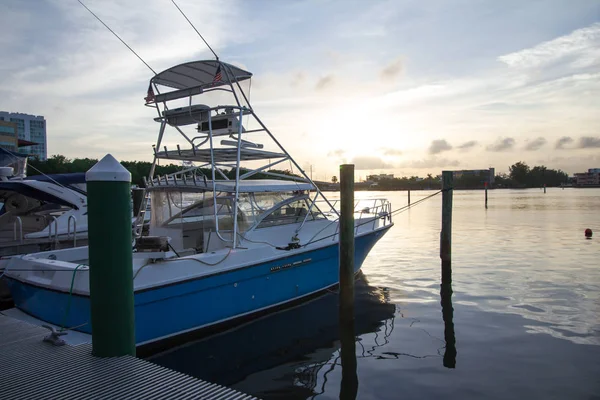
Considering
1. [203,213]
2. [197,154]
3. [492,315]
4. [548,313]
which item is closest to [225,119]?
[197,154]

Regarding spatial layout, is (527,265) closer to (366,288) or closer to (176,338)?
(366,288)

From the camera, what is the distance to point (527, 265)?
1485cm

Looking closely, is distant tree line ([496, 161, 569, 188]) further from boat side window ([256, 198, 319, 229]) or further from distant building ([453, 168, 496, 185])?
boat side window ([256, 198, 319, 229])

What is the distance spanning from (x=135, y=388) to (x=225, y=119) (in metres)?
6.72

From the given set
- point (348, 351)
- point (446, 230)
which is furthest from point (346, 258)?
point (446, 230)

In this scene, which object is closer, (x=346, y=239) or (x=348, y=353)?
(x=348, y=353)

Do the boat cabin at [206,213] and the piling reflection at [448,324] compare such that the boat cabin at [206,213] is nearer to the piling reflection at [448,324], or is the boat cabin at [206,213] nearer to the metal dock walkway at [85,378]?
the piling reflection at [448,324]

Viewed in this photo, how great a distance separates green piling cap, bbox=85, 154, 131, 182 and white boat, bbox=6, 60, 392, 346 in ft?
9.58

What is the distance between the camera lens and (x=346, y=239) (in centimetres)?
901

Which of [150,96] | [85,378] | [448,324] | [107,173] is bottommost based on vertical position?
[448,324]

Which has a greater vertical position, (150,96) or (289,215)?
(150,96)

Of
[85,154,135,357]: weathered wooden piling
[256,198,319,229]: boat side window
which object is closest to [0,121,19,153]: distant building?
[256,198,319,229]: boat side window

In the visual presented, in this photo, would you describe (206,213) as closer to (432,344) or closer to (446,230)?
(432,344)

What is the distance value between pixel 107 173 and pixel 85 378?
180cm
